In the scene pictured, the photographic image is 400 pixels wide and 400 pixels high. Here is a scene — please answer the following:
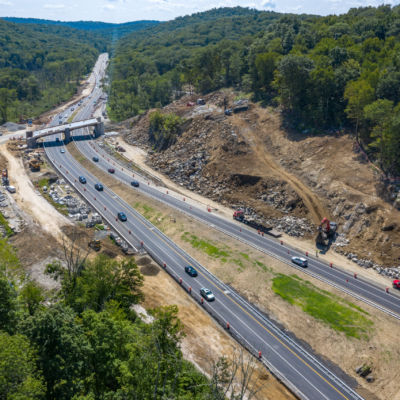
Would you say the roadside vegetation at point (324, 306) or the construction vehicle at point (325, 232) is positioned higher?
the construction vehicle at point (325, 232)

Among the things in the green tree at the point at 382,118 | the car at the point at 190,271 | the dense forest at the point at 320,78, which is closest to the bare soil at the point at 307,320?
→ the car at the point at 190,271

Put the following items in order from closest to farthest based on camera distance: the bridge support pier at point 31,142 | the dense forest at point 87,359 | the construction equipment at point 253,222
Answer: the dense forest at point 87,359, the construction equipment at point 253,222, the bridge support pier at point 31,142

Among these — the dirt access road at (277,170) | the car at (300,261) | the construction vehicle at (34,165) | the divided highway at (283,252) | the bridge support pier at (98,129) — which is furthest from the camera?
the bridge support pier at (98,129)

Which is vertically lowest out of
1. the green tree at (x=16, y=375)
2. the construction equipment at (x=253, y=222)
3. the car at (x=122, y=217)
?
the construction equipment at (x=253, y=222)

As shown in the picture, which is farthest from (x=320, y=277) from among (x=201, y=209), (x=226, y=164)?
(x=226, y=164)

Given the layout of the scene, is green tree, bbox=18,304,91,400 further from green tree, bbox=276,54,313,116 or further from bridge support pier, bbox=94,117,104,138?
bridge support pier, bbox=94,117,104,138

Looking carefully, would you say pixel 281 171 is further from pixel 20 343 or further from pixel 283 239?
pixel 20 343

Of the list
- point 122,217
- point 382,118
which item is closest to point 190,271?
point 122,217

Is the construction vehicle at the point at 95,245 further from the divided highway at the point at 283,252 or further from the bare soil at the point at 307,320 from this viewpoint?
the divided highway at the point at 283,252
